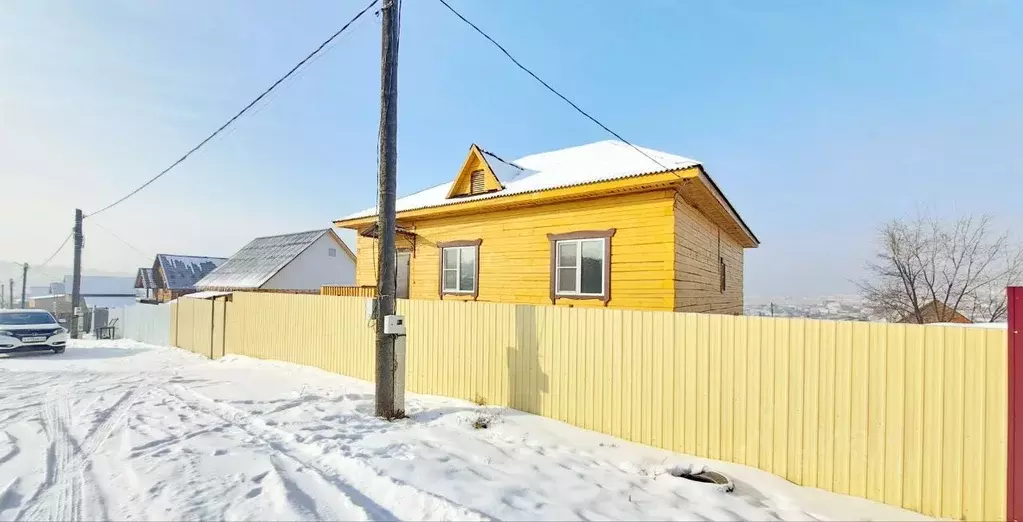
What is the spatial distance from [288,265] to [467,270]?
20.9 meters

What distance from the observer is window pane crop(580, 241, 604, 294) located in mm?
9000

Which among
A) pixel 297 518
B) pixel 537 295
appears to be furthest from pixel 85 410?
pixel 537 295

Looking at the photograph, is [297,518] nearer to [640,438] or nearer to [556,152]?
[640,438]

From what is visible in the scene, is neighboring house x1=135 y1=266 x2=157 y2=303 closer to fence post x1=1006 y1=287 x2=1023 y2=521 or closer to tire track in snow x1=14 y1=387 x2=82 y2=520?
tire track in snow x1=14 y1=387 x2=82 y2=520

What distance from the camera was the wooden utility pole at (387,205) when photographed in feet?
20.1

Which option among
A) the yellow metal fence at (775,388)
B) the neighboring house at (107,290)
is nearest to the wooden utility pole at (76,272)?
the yellow metal fence at (775,388)

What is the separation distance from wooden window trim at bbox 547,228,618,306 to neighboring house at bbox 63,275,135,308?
6805 cm

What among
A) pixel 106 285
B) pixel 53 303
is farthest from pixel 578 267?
pixel 106 285

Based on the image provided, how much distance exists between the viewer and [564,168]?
1074 cm

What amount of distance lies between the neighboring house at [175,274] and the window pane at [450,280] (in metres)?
31.4

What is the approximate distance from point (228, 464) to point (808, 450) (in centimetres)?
564

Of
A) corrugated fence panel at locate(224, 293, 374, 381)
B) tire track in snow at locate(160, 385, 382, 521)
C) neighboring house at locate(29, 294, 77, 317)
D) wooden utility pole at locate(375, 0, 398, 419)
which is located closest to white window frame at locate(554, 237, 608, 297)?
corrugated fence panel at locate(224, 293, 374, 381)

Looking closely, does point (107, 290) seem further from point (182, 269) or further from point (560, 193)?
point (560, 193)

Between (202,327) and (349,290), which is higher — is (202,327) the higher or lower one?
the lower one
